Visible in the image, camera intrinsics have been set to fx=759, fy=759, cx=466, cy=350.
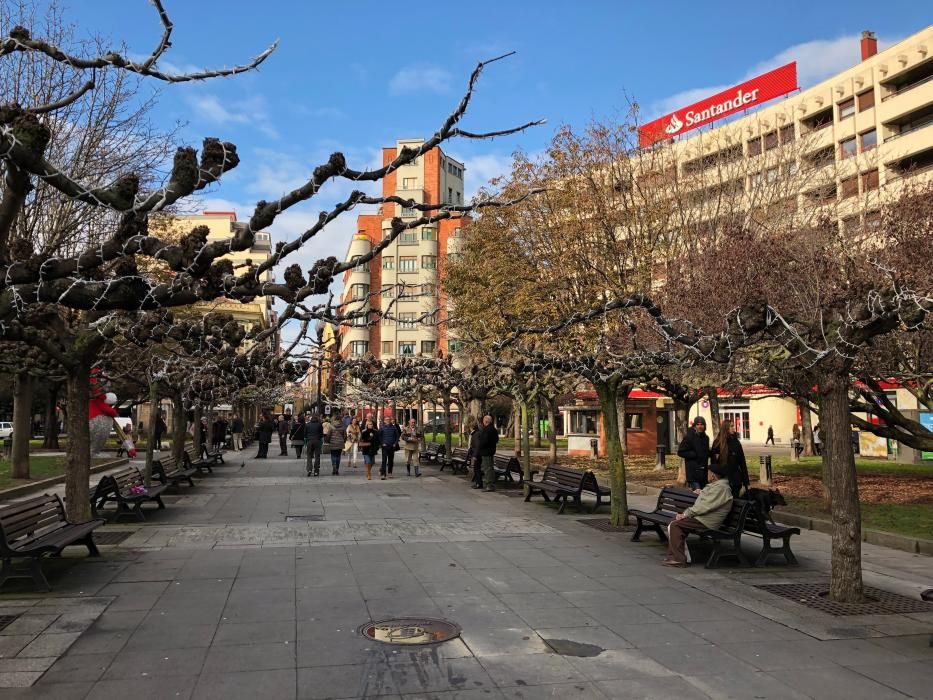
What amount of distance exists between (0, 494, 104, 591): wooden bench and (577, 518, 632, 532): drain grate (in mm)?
7020

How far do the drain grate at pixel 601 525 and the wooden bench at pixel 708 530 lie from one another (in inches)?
Result: 14.6

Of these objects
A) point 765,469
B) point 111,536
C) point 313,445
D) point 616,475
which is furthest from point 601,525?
point 313,445

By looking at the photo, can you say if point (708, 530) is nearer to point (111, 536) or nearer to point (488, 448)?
point (111, 536)

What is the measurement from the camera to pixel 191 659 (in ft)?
17.5

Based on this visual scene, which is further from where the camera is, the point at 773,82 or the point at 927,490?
the point at 773,82

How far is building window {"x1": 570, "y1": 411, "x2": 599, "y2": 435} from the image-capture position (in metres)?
32.8

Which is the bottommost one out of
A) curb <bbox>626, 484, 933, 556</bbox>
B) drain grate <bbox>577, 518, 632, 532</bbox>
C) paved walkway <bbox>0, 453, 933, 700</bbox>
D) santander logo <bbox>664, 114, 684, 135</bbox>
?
curb <bbox>626, 484, 933, 556</bbox>

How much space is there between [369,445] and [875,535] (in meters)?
13.5

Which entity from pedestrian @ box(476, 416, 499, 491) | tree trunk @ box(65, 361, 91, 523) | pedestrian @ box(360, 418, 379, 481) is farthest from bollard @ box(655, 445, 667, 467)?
tree trunk @ box(65, 361, 91, 523)

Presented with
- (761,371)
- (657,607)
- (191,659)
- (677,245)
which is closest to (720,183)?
(677,245)

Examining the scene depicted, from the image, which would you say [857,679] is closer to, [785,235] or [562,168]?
[785,235]

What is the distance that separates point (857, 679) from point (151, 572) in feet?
22.6

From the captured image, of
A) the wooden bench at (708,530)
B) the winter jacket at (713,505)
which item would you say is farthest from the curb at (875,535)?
the winter jacket at (713,505)

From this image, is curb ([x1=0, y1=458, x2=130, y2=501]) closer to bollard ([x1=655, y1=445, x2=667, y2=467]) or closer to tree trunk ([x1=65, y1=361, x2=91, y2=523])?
tree trunk ([x1=65, y1=361, x2=91, y2=523])
